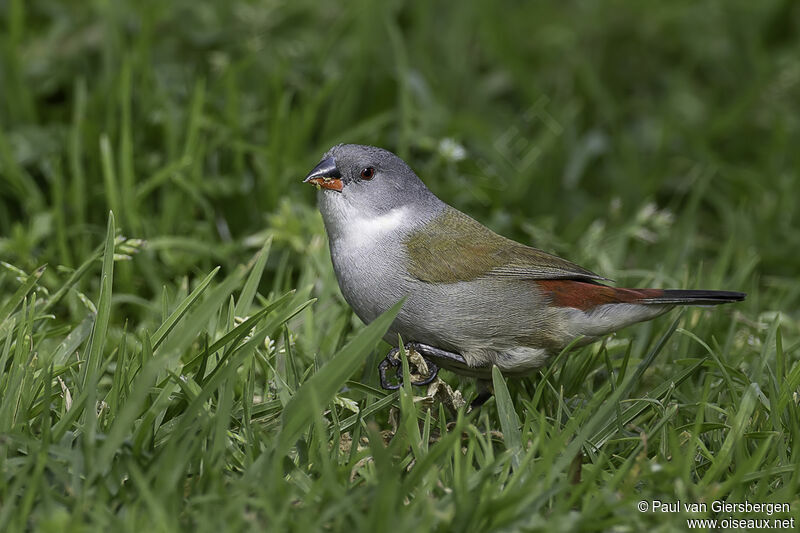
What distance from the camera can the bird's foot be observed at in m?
3.37

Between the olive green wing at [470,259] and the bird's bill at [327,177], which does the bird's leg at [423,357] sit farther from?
the bird's bill at [327,177]

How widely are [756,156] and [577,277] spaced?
134 inches

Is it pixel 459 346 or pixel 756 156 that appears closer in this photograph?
pixel 459 346

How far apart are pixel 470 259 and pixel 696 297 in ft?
2.69

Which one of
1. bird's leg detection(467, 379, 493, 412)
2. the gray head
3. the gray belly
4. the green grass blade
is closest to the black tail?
the gray belly

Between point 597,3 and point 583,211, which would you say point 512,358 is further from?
point 597,3

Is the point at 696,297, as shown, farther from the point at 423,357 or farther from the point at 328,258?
the point at 328,258

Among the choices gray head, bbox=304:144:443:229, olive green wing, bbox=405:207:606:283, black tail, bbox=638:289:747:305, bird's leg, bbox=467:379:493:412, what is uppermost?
gray head, bbox=304:144:443:229

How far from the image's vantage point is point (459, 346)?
3.39 m

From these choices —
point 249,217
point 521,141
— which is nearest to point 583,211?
point 521,141

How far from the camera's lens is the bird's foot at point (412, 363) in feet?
11.1

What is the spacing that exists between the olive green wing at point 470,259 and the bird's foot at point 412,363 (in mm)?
277

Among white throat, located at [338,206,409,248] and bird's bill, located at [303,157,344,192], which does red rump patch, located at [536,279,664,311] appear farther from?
bird's bill, located at [303,157,344,192]

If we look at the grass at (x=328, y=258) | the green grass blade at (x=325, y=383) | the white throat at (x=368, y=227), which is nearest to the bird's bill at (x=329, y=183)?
the white throat at (x=368, y=227)
